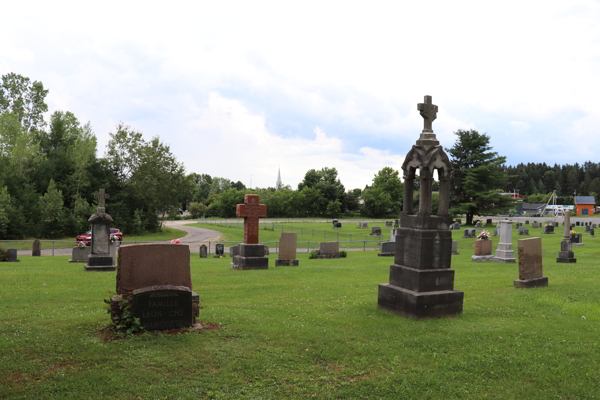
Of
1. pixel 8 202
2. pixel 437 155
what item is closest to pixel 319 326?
pixel 437 155

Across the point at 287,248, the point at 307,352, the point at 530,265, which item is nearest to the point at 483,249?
the point at 530,265

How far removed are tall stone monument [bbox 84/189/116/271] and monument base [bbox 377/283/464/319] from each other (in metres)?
11.6

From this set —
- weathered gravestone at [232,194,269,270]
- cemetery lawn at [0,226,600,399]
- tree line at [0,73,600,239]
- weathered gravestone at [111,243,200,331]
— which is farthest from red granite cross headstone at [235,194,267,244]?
tree line at [0,73,600,239]

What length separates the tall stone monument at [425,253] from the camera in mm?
7801

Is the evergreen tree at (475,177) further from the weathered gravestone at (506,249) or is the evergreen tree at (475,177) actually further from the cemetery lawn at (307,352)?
the cemetery lawn at (307,352)

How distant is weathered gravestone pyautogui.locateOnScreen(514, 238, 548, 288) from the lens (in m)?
10.9

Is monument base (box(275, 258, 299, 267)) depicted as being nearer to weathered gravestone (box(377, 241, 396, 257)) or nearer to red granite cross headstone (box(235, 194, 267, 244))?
red granite cross headstone (box(235, 194, 267, 244))

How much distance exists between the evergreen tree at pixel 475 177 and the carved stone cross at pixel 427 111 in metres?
45.7

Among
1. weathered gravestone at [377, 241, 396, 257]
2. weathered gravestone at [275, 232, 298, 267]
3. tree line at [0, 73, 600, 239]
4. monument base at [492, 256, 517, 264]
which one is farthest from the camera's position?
tree line at [0, 73, 600, 239]

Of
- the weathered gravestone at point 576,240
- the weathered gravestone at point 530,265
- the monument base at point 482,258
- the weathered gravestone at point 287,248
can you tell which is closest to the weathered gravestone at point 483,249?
the monument base at point 482,258

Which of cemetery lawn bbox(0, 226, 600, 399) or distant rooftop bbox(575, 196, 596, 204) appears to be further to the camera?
distant rooftop bbox(575, 196, 596, 204)

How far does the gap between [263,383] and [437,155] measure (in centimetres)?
556

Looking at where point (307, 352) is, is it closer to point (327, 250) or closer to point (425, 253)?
point (425, 253)

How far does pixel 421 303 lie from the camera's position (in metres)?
7.61
